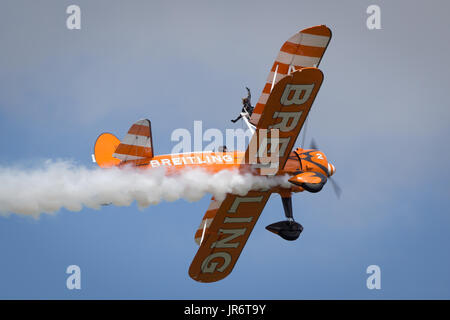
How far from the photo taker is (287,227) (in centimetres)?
2136

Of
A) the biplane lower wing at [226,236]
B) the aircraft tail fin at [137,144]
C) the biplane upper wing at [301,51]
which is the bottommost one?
the biplane lower wing at [226,236]

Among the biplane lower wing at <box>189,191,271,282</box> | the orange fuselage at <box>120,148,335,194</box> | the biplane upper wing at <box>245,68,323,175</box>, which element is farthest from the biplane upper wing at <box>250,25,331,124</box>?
the biplane lower wing at <box>189,191,271,282</box>

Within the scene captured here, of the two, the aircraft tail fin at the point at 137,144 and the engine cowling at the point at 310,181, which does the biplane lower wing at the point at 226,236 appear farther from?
the aircraft tail fin at the point at 137,144

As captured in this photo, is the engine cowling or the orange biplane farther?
the engine cowling

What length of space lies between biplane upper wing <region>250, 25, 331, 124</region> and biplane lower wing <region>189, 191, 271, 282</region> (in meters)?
1.95

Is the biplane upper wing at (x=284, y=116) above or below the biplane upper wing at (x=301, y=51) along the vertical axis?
below

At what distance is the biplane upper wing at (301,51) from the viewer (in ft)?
66.6

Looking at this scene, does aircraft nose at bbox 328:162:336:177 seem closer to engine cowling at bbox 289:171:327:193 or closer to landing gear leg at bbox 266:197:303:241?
engine cowling at bbox 289:171:327:193

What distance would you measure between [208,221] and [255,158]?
2.47m

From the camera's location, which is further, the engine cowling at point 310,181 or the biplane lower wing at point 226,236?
the biplane lower wing at point 226,236

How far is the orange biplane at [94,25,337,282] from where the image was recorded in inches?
769

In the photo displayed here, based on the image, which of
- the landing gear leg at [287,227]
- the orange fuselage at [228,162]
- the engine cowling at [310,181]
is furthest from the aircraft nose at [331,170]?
the landing gear leg at [287,227]

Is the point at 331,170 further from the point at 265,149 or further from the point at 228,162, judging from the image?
the point at 228,162

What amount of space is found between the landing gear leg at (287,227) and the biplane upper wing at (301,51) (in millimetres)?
2109
